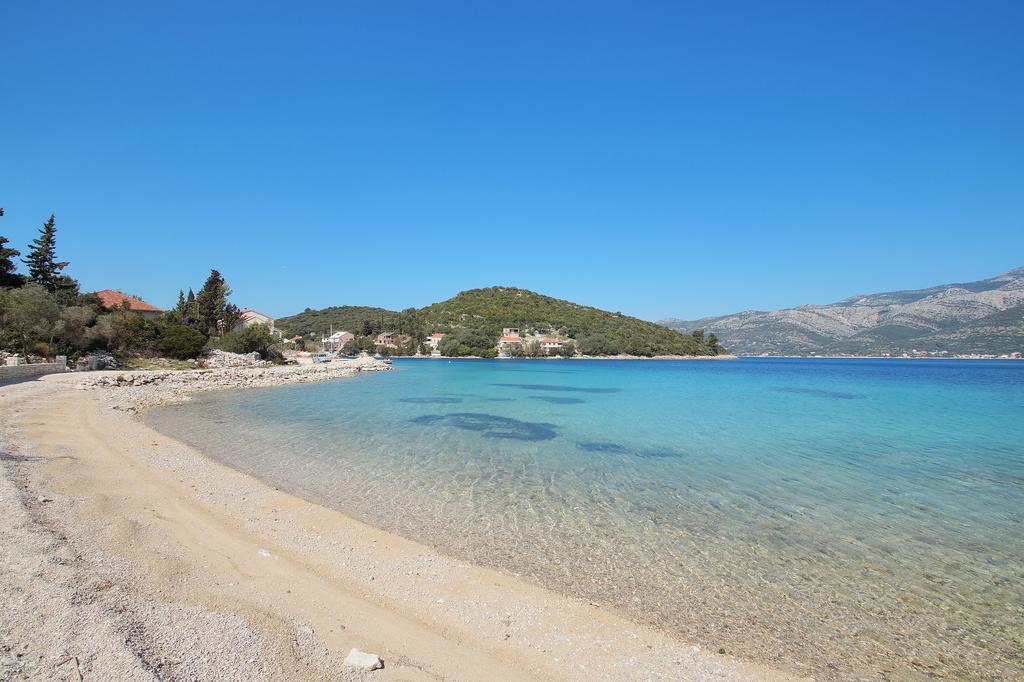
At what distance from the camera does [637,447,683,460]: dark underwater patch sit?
1262 centimetres

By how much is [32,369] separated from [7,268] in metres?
13.0

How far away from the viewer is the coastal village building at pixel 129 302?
4938 cm

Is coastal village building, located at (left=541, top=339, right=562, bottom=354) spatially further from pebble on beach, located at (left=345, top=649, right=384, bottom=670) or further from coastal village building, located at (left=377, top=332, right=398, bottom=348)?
pebble on beach, located at (left=345, top=649, right=384, bottom=670)

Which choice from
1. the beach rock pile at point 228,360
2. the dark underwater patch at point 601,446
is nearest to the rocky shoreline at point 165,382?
the beach rock pile at point 228,360

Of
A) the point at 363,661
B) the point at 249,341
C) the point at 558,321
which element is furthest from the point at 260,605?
the point at 558,321

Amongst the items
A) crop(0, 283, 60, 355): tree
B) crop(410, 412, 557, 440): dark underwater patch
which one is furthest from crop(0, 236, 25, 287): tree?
crop(410, 412, 557, 440): dark underwater patch

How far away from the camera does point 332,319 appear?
164 metres

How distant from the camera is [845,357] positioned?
175250 millimetres

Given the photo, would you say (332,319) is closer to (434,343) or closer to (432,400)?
(434,343)

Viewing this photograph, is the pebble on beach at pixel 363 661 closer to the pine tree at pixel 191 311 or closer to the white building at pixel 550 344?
the pine tree at pixel 191 311

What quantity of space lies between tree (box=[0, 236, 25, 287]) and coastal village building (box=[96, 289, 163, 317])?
1580 centimetres

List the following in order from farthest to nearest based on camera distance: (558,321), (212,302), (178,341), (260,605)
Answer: (558,321) < (212,302) < (178,341) < (260,605)

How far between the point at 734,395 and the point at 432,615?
3272 cm

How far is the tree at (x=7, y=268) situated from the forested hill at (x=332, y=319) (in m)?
97.1
